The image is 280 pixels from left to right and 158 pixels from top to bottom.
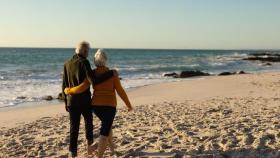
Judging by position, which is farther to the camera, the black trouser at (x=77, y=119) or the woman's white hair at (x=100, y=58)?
the black trouser at (x=77, y=119)

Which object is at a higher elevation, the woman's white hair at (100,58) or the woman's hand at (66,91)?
the woman's white hair at (100,58)

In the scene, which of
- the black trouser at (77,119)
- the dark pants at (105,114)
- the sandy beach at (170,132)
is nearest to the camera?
the dark pants at (105,114)

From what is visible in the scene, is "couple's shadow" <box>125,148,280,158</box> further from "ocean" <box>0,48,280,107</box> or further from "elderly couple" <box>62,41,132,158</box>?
"ocean" <box>0,48,280,107</box>

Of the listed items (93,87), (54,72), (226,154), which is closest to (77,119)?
(93,87)

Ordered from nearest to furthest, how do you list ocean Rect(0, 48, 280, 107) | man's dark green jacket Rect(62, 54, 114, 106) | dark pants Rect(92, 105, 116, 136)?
man's dark green jacket Rect(62, 54, 114, 106) < dark pants Rect(92, 105, 116, 136) < ocean Rect(0, 48, 280, 107)

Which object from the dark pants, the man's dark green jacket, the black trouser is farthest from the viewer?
the black trouser

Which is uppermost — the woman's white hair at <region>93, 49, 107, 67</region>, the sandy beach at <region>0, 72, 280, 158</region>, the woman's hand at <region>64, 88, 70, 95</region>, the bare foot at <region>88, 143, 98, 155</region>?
the woman's white hair at <region>93, 49, 107, 67</region>

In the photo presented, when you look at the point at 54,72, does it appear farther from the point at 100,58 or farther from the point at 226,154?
the point at 100,58

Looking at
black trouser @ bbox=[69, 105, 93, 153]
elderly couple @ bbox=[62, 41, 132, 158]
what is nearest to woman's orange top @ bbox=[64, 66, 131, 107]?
elderly couple @ bbox=[62, 41, 132, 158]

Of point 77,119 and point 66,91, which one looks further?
point 77,119

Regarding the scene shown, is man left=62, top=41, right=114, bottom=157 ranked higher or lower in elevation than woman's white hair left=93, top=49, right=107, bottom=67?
lower

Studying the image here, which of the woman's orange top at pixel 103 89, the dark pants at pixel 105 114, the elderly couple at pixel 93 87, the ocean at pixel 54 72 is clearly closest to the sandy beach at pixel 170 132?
the dark pants at pixel 105 114

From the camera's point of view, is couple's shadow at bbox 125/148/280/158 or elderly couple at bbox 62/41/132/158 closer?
elderly couple at bbox 62/41/132/158

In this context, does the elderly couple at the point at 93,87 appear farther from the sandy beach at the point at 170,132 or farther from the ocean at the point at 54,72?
the ocean at the point at 54,72
